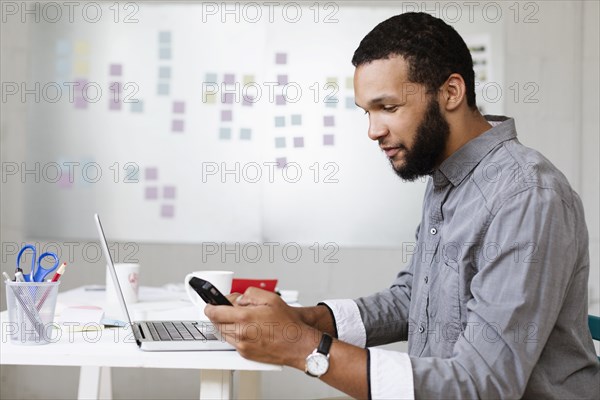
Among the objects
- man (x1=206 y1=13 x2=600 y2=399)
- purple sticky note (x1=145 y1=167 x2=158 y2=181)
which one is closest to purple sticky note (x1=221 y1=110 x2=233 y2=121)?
purple sticky note (x1=145 y1=167 x2=158 y2=181)

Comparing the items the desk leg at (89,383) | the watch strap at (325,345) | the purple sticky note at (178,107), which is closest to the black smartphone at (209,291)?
the watch strap at (325,345)

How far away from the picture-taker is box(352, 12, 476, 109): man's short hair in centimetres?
138

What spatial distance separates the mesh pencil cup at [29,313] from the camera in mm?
1239

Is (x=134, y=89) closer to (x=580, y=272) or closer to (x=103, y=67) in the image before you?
(x=103, y=67)

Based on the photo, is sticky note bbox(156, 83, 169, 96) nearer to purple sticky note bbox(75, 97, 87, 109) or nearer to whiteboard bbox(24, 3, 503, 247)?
whiteboard bbox(24, 3, 503, 247)

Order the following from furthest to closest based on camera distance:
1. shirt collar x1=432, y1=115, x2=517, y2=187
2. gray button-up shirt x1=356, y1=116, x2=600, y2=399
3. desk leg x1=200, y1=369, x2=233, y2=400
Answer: shirt collar x1=432, y1=115, x2=517, y2=187 → desk leg x1=200, y1=369, x2=233, y2=400 → gray button-up shirt x1=356, y1=116, x2=600, y2=399

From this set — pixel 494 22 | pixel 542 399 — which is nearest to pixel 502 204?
pixel 542 399

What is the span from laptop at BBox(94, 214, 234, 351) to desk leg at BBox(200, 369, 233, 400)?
4cm

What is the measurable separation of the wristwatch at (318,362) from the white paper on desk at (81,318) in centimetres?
48

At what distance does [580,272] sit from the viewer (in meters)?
1.22

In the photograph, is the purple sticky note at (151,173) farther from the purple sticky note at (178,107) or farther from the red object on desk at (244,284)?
the red object on desk at (244,284)

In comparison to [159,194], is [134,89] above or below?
above

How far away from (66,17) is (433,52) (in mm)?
2295

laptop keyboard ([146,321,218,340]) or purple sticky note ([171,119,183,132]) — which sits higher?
purple sticky note ([171,119,183,132])
